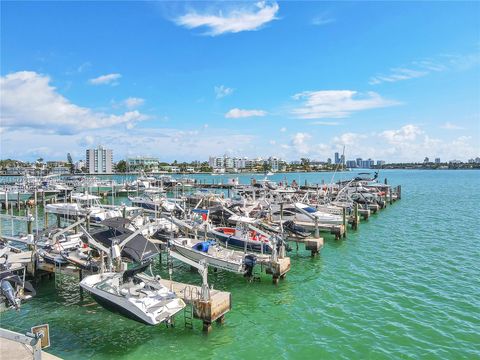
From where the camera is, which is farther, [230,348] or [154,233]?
[154,233]

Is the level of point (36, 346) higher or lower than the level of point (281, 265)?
higher

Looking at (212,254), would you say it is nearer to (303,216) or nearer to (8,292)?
(8,292)

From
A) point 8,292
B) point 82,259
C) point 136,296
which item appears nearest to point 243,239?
point 82,259

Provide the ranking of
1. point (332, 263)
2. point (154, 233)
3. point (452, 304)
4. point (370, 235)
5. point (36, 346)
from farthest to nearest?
point (370, 235) < point (154, 233) < point (332, 263) < point (452, 304) < point (36, 346)

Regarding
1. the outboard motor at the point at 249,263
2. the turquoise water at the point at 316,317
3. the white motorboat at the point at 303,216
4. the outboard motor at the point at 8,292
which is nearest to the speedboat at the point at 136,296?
the turquoise water at the point at 316,317

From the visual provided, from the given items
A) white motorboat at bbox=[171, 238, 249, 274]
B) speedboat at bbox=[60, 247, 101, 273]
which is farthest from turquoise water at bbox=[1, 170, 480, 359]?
speedboat at bbox=[60, 247, 101, 273]

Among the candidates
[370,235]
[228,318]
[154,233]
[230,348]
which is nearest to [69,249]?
[154,233]

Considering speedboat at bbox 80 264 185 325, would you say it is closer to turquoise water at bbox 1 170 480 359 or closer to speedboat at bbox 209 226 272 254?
turquoise water at bbox 1 170 480 359

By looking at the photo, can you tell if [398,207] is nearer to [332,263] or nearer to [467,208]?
[467,208]
